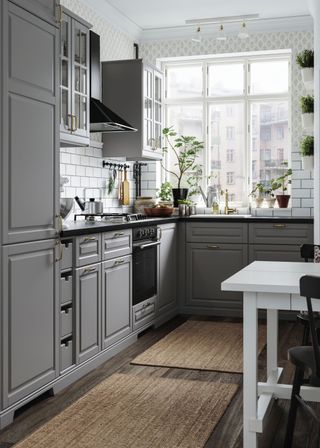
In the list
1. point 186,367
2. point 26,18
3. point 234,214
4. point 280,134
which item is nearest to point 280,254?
point 234,214

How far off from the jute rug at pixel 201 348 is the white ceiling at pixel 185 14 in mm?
3086

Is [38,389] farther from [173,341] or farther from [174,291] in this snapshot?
[174,291]

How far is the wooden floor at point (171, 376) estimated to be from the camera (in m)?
3.08

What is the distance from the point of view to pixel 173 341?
17.0 feet

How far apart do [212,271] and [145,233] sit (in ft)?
4.08

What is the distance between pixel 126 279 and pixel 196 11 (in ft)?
Answer: 9.85

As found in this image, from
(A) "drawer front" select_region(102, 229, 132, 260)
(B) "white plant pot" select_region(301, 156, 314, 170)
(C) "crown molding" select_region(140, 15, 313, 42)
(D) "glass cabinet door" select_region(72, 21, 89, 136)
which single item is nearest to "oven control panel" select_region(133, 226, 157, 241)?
(A) "drawer front" select_region(102, 229, 132, 260)

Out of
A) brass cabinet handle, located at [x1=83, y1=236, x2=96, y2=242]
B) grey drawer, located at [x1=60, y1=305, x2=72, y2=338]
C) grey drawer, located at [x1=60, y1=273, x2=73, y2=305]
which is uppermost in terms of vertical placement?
brass cabinet handle, located at [x1=83, y1=236, x2=96, y2=242]

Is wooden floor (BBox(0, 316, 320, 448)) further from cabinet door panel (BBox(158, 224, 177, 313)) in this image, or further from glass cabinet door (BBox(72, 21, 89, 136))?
glass cabinet door (BBox(72, 21, 89, 136))

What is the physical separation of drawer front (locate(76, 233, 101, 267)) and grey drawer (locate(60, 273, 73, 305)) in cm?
13

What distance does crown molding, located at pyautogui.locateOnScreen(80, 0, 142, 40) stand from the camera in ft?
19.3

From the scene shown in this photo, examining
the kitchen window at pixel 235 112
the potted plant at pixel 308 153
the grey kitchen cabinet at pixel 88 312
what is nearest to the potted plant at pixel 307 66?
the potted plant at pixel 308 153

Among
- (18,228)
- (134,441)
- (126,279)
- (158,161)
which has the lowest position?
(134,441)

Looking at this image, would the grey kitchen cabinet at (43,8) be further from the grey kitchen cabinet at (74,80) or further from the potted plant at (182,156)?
the potted plant at (182,156)
